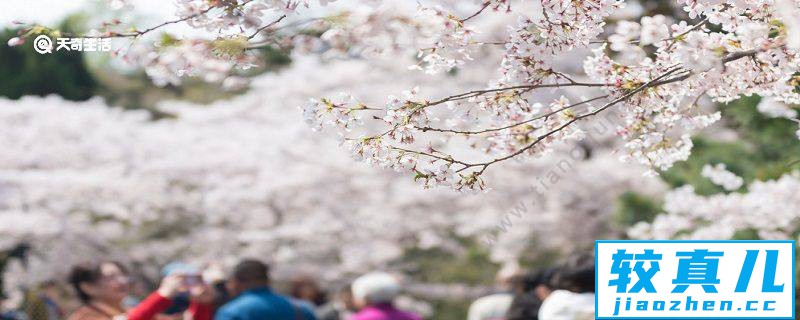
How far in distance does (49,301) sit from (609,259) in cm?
550

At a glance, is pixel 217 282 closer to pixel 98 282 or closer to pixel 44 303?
pixel 98 282

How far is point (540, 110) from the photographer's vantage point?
9.80 feet

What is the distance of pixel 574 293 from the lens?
150 inches

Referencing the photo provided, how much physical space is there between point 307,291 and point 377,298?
5.05ft

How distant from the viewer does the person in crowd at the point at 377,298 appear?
5.03 meters

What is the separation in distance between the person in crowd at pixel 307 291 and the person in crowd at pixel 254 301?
174cm

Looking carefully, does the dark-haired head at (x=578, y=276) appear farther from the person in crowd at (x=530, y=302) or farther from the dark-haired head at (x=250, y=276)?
the dark-haired head at (x=250, y=276)

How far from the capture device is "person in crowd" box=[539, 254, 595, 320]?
148 inches

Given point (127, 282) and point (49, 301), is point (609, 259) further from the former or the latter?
point (49, 301)

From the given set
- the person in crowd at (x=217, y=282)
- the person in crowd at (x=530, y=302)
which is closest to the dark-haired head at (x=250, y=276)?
the person in crowd at (x=217, y=282)

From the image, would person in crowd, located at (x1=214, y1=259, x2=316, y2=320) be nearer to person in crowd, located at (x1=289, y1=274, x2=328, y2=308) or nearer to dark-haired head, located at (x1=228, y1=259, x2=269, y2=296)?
dark-haired head, located at (x1=228, y1=259, x2=269, y2=296)

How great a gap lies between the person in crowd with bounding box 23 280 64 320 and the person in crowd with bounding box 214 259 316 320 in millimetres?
4023

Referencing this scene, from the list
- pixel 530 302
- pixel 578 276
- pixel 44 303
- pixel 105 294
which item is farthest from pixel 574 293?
pixel 44 303

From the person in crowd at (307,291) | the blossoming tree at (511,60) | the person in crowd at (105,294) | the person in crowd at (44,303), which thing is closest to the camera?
the blossoming tree at (511,60)
